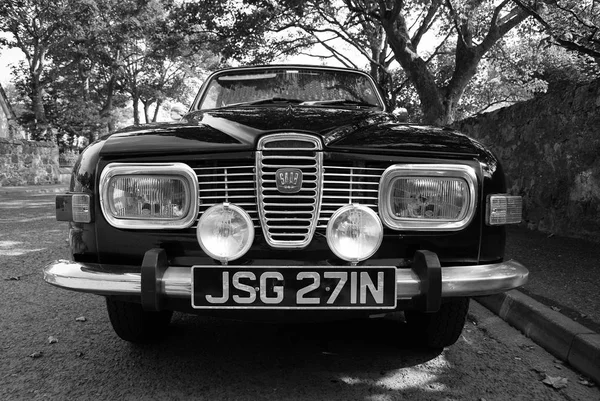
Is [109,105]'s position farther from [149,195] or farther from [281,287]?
[281,287]

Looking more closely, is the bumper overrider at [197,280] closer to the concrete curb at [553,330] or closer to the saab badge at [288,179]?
the saab badge at [288,179]

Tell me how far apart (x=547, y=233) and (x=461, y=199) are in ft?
14.0

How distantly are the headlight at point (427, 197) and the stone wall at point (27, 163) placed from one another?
16.0 m

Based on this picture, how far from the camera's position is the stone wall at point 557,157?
4934 mm

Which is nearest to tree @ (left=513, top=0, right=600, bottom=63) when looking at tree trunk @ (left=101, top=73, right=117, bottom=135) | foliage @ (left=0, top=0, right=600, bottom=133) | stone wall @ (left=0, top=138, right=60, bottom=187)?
foliage @ (left=0, top=0, right=600, bottom=133)

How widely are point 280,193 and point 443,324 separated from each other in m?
1.16

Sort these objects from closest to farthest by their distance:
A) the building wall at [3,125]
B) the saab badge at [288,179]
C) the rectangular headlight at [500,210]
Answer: the saab badge at [288,179]
the rectangular headlight at [500,210]
the building wall at [3,125]

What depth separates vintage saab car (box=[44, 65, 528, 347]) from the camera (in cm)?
179

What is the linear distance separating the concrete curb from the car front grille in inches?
60.5

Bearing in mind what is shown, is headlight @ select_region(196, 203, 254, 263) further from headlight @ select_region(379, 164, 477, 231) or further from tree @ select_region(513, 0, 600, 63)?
tree @ select_region(513, 0, 600, 63)

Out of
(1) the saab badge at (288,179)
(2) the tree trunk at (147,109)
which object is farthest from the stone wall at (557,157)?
(2) the tree trunk at (147,109)

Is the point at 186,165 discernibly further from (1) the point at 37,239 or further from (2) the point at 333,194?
(1) the point at 37,239

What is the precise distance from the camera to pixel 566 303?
3094 millimetres

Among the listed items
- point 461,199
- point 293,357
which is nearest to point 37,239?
point 293,357
